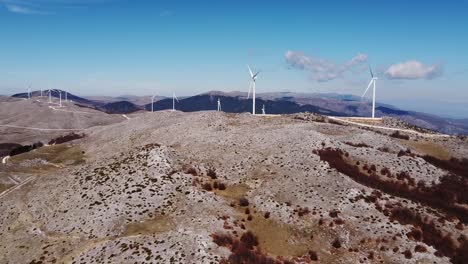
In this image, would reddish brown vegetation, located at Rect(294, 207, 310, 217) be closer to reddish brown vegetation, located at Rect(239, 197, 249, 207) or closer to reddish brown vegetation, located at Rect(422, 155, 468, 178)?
reddish brown vegetation, located at Rect(239, 197, 249, 207)

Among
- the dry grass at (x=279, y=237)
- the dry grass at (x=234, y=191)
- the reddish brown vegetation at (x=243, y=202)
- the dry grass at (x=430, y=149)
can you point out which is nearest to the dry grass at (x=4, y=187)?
the dry grass at (x=234, y=191)

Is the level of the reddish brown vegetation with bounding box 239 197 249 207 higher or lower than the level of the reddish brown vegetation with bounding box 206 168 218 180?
lower

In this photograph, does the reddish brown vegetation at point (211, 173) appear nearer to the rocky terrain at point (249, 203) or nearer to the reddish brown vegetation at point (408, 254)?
the rocky terrain at point (249, 203)

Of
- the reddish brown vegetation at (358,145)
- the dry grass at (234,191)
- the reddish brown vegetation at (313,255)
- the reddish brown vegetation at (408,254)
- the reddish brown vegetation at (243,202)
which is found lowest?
the reddish brown vegetation at (313,255)

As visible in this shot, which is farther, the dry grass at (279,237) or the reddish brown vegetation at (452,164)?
the reddish brown vegetation at (452,164)

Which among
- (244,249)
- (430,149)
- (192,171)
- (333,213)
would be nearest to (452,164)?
(430,149)

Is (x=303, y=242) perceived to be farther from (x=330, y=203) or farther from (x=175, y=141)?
(x=175, y=141)

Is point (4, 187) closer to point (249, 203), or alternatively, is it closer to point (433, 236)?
point (249, 203)

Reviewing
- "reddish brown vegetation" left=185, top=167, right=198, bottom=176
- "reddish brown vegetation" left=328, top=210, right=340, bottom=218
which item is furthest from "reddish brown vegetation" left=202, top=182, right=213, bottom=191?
"reddish brown vegetation" left=328, top=210, right=340, bottom=218
